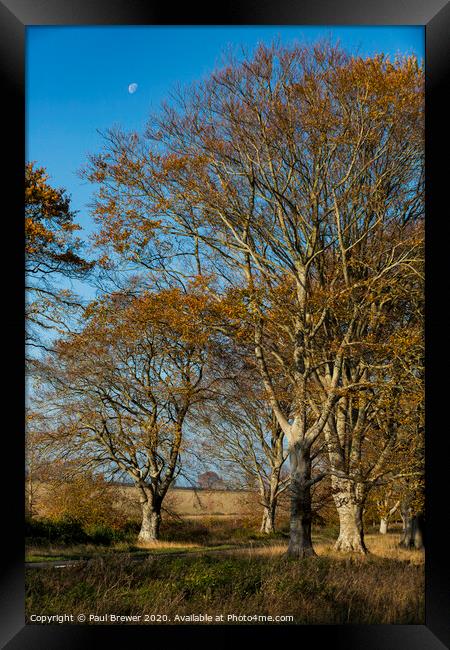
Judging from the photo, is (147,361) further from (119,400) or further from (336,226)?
(336,226)

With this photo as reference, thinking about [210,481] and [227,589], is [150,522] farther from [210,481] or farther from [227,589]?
[227,589]

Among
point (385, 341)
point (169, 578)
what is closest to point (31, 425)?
point (169, 578)

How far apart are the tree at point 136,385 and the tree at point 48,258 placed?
0.58 metres

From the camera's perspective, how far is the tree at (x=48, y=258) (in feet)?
30.5

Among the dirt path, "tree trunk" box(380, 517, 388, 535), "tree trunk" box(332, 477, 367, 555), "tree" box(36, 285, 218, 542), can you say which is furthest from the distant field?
"tree trunk" box(380, 517, 388, 535)

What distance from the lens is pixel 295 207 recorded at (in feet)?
35.7

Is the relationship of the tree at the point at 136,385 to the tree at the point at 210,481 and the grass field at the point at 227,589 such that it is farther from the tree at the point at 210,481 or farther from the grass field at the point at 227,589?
the grass field at the point at 227,589

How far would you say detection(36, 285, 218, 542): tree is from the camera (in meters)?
10.3

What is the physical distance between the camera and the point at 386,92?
9625mm

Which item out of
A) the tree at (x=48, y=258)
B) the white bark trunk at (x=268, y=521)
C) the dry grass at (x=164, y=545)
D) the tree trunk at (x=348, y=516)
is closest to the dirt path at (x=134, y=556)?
the dry grass at (x=164, y=545)

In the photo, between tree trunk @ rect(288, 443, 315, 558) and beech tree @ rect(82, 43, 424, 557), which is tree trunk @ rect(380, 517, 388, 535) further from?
tree trunk @ rect(288, 443, 315, 558)

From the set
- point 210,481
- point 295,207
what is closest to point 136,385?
point 210,481
